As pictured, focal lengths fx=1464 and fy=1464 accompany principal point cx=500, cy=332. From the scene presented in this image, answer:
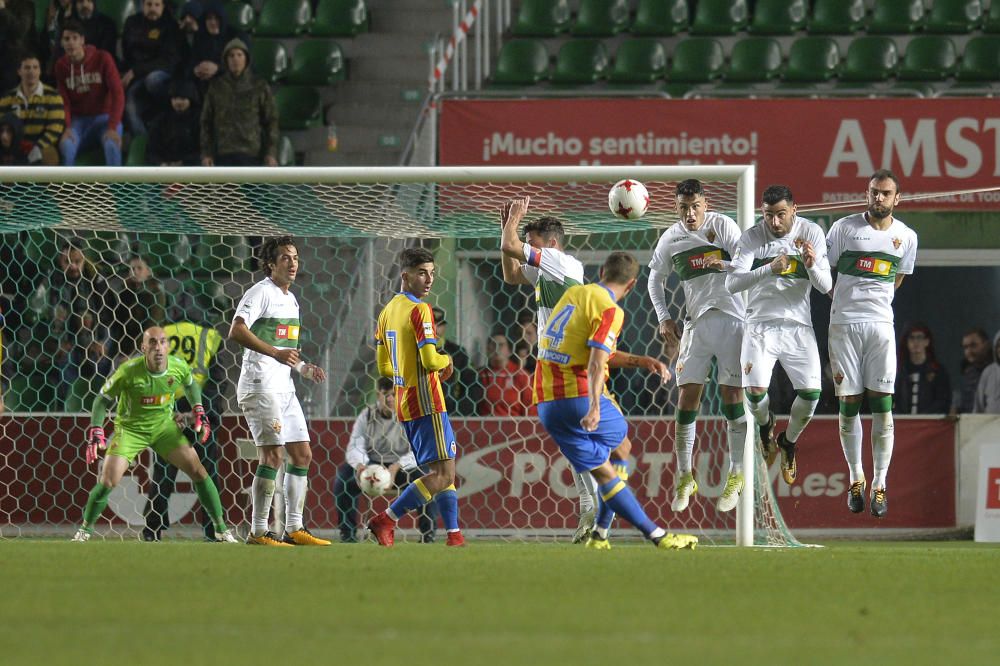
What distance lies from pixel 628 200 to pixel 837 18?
8.74 m

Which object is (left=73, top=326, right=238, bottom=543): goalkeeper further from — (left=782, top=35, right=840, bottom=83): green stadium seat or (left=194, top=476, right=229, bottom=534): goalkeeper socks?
(left=782, top=35, right=840, bottom=83): green stadium seat

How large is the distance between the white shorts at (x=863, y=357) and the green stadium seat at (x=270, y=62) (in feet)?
29.1

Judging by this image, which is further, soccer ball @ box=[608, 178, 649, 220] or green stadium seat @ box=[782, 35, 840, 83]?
green stadium seat @ box=[782, 35, 840, 83]

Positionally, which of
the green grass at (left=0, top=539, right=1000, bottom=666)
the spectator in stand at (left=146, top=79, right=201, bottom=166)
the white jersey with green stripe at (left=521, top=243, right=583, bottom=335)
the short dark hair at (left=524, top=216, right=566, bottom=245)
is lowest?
the green grass at (left=0, top=539, right=1000, bottom=666)

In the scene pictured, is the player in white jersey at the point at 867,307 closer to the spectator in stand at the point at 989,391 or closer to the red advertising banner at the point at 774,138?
the spectator in stand at the point at 989,391

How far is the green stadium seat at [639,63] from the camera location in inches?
671

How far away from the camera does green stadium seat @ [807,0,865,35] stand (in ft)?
57.7

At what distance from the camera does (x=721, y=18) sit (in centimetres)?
1767

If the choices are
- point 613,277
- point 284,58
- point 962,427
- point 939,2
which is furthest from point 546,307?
point 939,2

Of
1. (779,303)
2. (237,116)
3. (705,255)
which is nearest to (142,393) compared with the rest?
(237,116)

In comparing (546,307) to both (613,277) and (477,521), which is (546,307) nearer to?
(613,277)

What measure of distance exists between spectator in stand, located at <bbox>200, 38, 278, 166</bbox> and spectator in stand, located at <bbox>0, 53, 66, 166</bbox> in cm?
163

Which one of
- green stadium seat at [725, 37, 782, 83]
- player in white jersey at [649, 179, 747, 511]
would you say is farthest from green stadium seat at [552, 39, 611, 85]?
player in white jersey at [649, 179, 747, 511]

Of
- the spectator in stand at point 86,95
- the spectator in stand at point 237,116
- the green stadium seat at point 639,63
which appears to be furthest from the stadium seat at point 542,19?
the spectator in stand at point 86,95
